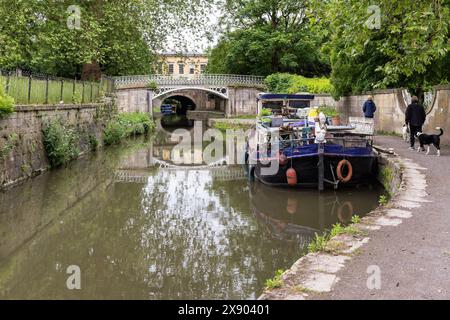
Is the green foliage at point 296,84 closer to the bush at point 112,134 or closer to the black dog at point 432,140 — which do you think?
the bush at point 112,134

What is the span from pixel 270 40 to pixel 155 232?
32.1 metres

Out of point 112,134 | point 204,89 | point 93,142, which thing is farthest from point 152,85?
point 93,142

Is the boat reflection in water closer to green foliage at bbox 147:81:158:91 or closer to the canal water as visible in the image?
the canal water

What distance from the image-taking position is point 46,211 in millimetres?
10023

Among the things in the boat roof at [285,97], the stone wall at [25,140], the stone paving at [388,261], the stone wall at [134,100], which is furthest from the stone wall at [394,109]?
the stone wall at [134,100]

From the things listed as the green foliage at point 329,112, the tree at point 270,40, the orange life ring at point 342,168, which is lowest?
the orange life ring at point 342,168

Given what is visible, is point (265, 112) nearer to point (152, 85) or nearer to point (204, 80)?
point (152, 85)

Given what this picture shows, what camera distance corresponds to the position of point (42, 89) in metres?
14.9

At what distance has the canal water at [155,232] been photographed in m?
6.08

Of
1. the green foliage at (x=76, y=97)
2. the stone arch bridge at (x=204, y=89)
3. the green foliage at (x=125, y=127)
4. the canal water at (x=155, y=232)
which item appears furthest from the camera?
the stone arch bridge at (x=204, y=89)

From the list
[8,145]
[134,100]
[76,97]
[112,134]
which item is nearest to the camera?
[8,145]

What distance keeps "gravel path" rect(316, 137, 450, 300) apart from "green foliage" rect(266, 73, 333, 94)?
74.9 feet

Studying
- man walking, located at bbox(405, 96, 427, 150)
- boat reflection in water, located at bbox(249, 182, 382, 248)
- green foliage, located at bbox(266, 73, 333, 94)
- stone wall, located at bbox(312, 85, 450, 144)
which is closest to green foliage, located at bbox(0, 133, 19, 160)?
boat reflection in water, located at bbox(249, 182, 382, 248)

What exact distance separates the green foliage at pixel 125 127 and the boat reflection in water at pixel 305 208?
38.2ft
